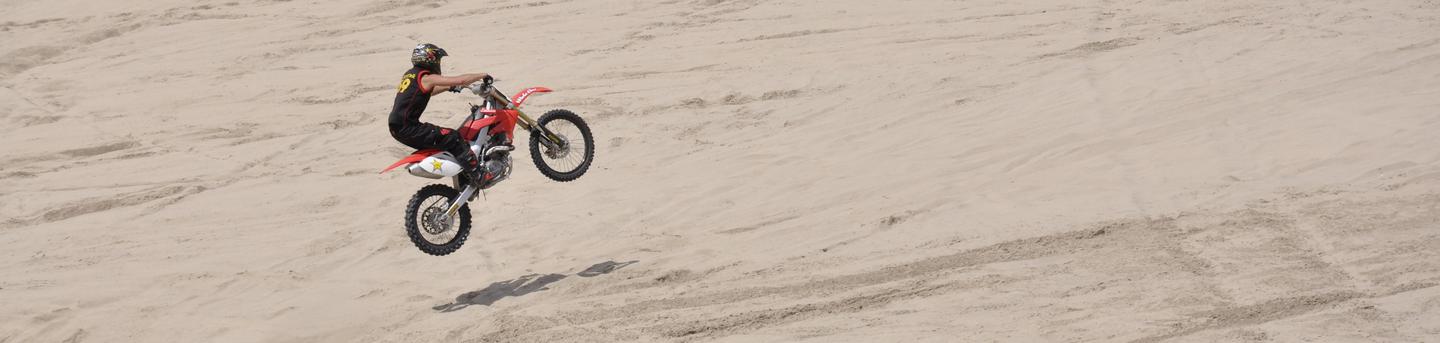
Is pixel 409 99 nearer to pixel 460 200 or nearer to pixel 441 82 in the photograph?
pixel 441 82

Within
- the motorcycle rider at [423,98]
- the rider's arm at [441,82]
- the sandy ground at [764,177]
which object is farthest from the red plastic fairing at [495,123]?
the sandy ground at [764,177]

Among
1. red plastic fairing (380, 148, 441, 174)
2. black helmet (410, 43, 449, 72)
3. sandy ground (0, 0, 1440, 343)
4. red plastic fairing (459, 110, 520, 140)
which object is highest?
black helmet (410, 43, 449, 72)

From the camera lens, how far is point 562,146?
11.1 m

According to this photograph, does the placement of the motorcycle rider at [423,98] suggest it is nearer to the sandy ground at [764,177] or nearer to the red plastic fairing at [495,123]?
the red plastic fairing at [495,123]

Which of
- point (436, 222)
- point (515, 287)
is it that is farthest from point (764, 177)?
point (436, 222)

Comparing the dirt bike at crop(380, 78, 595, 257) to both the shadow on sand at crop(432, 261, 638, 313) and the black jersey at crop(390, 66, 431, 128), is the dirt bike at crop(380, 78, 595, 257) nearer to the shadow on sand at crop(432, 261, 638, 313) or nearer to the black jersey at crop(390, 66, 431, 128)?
the black jersey at crop(390, 66, 431, 128)

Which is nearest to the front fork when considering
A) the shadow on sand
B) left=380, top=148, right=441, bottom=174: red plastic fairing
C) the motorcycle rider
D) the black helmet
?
the motorcycle rider

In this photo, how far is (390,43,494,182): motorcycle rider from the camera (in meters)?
9.78

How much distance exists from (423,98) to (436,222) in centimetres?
89

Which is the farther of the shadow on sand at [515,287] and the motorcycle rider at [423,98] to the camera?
the shadow on sand at [515,287]

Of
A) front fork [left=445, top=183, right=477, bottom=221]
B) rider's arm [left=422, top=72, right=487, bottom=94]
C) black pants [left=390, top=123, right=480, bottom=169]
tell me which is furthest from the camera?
front fork [left=445, top=183, right=477, bottom=221]

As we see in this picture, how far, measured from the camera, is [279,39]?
16.7 m

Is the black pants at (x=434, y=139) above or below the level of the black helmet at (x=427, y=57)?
below

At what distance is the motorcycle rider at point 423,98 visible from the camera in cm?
978
